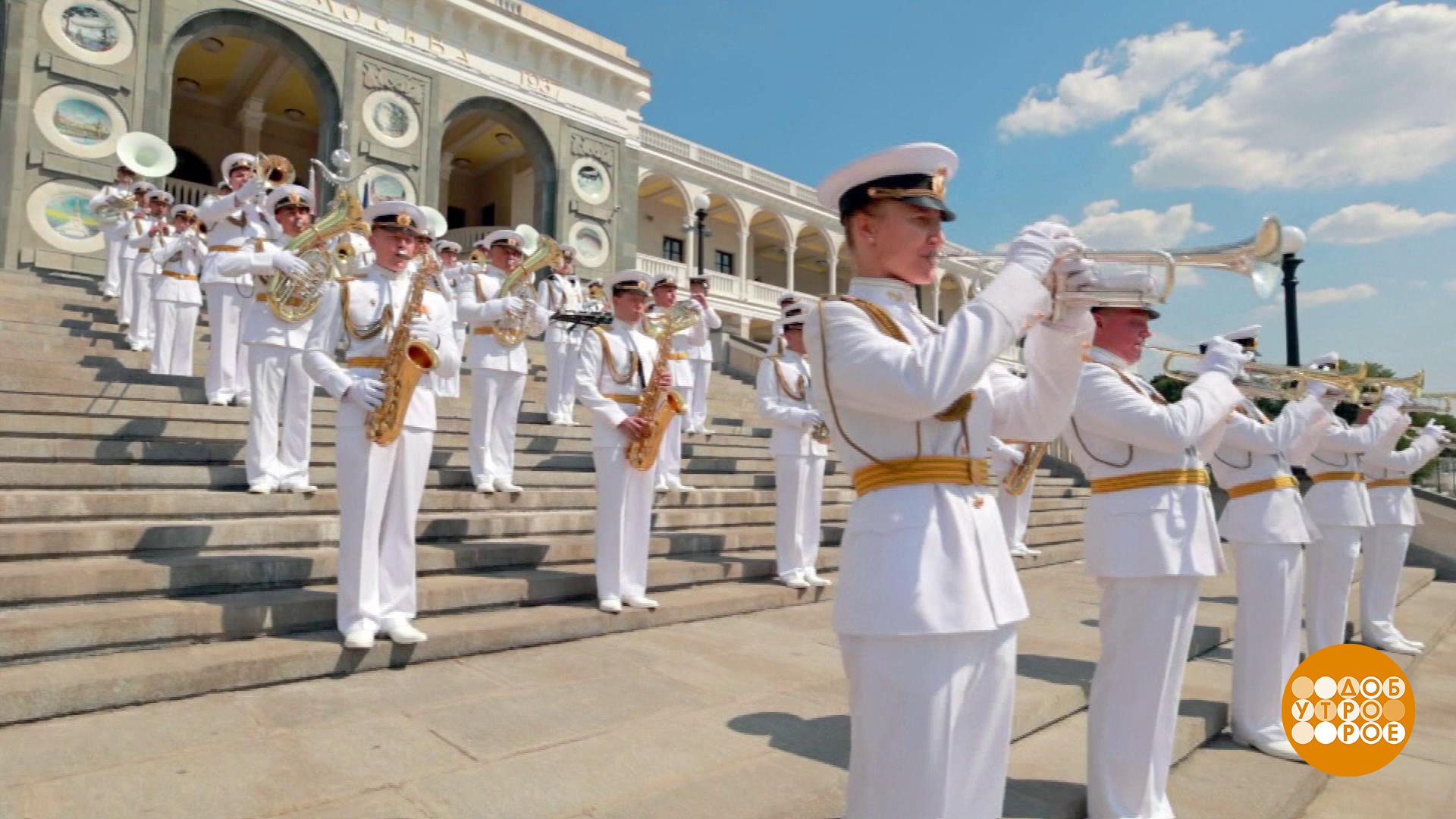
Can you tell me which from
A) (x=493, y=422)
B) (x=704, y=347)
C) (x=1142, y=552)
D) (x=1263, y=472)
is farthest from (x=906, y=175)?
(x=704, y=347)

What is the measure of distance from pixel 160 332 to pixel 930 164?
10.3 m

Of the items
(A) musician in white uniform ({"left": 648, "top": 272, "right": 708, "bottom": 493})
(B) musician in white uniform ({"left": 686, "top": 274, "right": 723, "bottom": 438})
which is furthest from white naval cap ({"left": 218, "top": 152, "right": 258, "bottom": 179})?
(B) musician in white uniform ({"left": 686, "top": 274, "right": 723, "bottom": 438})

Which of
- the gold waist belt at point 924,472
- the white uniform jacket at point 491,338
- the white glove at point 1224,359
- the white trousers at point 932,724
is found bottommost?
the white trousers at point 932,724

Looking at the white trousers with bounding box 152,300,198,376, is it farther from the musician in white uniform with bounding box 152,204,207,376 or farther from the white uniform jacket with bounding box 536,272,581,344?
the white uniform jacket with bounding box 536,272,581,344

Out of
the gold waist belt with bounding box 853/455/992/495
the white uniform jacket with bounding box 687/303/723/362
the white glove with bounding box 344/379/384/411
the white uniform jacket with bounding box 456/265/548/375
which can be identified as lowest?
the gold waist belt with bounding box 853/455/992/495

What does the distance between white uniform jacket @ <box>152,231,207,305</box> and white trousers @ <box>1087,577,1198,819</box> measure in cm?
1020

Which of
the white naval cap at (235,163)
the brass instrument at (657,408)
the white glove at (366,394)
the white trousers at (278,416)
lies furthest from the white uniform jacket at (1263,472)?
the white naval cap at (235,163)

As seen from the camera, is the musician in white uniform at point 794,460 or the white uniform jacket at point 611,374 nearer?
the white uniform jacket at point 611,374

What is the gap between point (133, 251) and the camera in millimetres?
12797

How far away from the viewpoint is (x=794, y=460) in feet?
26.4

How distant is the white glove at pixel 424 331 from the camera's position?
203 inches

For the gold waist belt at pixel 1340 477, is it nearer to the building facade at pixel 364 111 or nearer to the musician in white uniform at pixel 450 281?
the musician in white uniform at pixel 450 281

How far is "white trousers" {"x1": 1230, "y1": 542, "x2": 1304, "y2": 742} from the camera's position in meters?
4.64

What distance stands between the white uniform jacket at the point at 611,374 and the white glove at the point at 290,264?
2.06 metres
